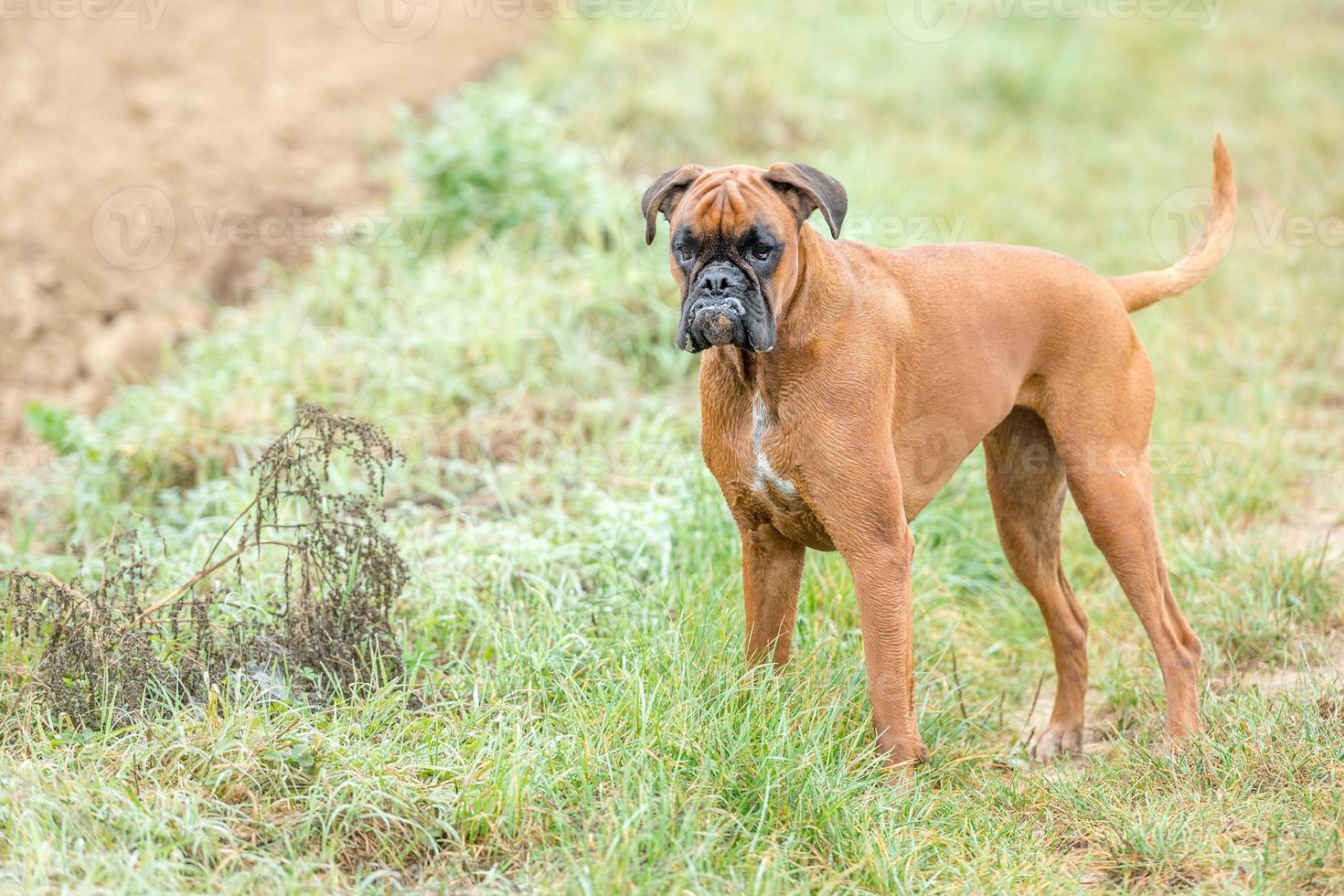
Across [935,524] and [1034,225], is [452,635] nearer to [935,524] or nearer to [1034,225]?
[935,524]

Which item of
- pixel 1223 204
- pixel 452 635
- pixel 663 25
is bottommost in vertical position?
pixel 452 635

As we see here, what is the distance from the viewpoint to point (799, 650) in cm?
457

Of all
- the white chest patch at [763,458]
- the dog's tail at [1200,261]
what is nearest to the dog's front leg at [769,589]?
the white chest patch at [763,458]

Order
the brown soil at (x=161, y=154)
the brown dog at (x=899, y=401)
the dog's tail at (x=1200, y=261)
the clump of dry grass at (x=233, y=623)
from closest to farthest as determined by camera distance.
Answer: the brown dog at (x=899, y=401) → the clump of dry grass at (x=233, y=623) → the dog's tail at (x=1200, y=261) → the brown soil at (x=161, y=154)

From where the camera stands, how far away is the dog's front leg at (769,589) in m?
4.19

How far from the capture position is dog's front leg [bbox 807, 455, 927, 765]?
3822 millimetres

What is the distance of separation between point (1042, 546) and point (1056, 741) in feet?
2.39

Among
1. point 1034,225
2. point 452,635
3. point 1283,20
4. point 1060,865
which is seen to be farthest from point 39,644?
point 1283,20

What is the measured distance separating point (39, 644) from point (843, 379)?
114 inches

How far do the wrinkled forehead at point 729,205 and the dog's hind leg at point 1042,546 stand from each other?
1.53m

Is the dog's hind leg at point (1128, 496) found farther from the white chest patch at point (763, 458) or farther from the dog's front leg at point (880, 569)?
the white chest patch at point (763, 458)

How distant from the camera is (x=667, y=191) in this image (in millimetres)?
3916

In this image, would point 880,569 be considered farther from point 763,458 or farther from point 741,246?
point 741,246

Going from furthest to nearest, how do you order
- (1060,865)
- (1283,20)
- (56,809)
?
(1283,20) → (1060,865) → (56,809)
